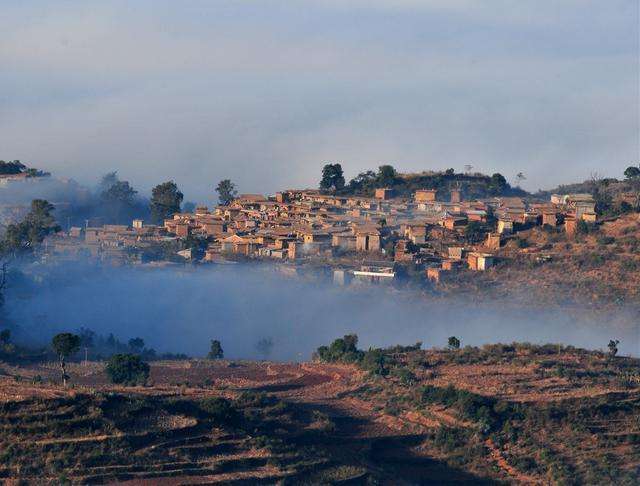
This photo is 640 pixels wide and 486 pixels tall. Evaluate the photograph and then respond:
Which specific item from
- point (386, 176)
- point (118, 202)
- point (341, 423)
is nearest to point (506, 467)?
point (341, 423)

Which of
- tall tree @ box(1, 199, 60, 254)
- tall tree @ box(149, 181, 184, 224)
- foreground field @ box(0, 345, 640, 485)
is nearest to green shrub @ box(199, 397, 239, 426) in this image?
foreground field @ box(0, 345, 640, 485)

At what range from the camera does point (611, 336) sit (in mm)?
58250

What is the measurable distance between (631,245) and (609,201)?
353 inches

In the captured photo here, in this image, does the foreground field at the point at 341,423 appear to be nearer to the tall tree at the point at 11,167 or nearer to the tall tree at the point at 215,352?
the tall tree at the point at 215,352

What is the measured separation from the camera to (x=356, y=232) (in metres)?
70.0

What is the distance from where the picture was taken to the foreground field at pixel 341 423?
32.8 metres

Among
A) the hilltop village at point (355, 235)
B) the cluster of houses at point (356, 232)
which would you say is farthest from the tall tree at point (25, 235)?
the cluster of houses at point (356, 232)

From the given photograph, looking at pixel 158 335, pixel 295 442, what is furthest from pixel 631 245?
pixel 295 442

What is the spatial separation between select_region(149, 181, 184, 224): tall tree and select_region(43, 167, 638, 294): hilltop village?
341cm

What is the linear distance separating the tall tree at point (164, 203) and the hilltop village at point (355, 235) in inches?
134

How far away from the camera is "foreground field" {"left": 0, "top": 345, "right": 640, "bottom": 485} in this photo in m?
32.8

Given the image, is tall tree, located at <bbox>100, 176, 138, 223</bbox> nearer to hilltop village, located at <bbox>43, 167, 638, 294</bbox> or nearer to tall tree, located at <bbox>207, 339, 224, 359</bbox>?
hilltop village, located at <bbox>43, 167, 638, 294</bbox>

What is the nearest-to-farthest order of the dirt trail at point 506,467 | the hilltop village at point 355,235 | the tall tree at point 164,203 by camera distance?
1. the dirt trail at point 506,467
2. the hilltop village at point 355,235
3. the tall tree at point 164,203

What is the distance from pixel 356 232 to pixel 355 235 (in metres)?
0.40
